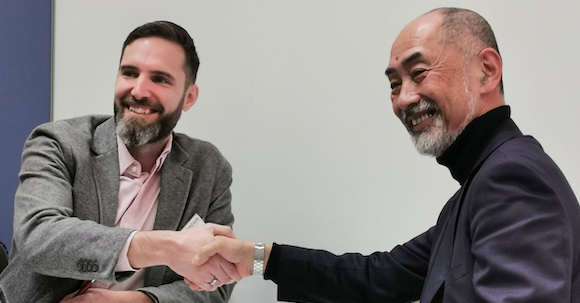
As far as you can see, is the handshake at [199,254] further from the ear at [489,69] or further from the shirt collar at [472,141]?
the ear at [489,69]

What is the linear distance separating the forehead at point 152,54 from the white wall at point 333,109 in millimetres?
598

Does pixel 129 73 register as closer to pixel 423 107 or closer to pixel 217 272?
pixel 217 272

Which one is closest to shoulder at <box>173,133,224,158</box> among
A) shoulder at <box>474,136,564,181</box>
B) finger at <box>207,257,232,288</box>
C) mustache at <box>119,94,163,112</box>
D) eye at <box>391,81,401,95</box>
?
mustache at <box>119,94,163,112</box>

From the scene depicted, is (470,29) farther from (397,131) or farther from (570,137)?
(570,137)

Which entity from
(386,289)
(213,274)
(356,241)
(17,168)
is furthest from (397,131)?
(17,168)

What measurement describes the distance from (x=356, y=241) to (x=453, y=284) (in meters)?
1.28

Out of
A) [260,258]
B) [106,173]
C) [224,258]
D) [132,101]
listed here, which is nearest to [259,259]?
[260,258]

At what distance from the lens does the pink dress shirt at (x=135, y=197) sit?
6.21 feet

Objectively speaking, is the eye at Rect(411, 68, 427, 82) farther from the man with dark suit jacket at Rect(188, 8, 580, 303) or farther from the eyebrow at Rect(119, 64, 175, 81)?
the eyebrow at Rect(119, 64, 175, 81)

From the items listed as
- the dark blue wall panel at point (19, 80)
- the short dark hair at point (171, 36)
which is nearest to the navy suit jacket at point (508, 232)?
the short dark hair at point (171, 36)

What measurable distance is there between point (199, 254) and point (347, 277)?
0.51m

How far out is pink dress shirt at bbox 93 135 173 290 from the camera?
74.5 inches

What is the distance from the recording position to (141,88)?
193cm

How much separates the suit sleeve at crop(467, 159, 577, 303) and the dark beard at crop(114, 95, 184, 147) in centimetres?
124
